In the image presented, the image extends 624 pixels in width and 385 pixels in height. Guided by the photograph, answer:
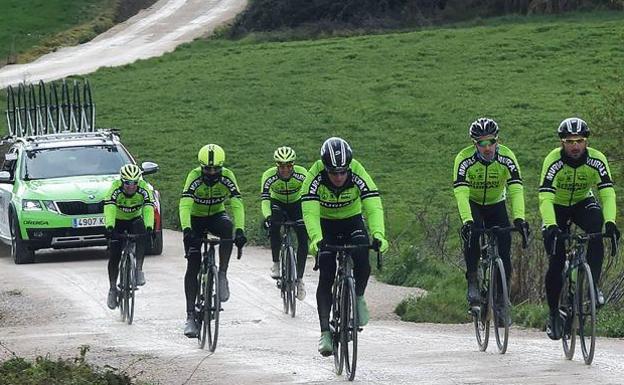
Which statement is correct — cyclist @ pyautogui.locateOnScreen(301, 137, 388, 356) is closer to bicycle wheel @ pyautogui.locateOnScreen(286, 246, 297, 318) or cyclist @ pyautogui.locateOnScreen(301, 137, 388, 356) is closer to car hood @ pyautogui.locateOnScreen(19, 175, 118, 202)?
bicycle wheel @ pyautogui.locateOnScreen(286, 246, 297, 318)

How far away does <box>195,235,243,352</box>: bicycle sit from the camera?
1349 cm

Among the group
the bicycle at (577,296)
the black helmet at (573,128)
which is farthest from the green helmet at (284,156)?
the black helmet at (573,128)

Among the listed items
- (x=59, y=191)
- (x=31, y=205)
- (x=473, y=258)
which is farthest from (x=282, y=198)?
(x=31, y=205)

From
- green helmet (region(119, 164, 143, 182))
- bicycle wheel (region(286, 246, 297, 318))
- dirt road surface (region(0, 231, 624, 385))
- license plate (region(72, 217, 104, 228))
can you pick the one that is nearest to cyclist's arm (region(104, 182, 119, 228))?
green helmet (region(119, 164, 143, 182))

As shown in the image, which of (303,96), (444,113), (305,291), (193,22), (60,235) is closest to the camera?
(305,291)

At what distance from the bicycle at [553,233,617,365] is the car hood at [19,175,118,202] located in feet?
33.6

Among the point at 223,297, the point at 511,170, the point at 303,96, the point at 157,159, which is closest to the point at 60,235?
the point at 223,297

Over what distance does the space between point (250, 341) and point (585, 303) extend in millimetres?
3453

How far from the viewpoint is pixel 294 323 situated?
15.5 meters

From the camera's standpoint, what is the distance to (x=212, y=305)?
13680mm

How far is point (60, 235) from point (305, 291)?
17.7 ft

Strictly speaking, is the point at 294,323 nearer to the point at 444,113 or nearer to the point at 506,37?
the point at 444,113

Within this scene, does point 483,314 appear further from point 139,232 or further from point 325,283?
point 139,232

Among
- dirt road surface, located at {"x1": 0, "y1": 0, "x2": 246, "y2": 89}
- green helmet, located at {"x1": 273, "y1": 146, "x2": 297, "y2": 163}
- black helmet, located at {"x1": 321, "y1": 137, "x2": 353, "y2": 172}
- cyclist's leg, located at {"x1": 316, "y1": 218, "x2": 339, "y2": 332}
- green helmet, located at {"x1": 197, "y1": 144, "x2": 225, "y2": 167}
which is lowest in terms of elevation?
cyclist's leg, located at {"x1": 316, "y1": 218, "x2": 339, "y2": 332}
